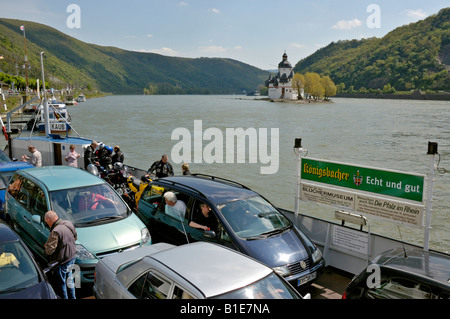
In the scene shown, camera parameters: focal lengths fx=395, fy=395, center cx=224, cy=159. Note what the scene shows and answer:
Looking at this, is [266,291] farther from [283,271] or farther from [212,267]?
[283,271]

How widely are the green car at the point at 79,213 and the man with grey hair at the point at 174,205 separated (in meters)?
0.63

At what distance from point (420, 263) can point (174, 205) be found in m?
4.48

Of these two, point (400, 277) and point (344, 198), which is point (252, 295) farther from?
point (344, 198)

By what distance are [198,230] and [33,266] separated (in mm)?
2822

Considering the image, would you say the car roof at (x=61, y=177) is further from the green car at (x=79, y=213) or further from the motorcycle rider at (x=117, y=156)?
the motorcycle rider at (x=117, y=156)

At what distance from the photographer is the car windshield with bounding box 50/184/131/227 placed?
7.36 m

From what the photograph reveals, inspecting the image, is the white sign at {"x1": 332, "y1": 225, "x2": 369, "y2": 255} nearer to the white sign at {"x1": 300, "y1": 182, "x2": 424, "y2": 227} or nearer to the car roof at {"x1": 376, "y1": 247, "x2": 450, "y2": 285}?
the white sign at {"x1": 300, "y1": 182, "x2": 424, "y2": 227}

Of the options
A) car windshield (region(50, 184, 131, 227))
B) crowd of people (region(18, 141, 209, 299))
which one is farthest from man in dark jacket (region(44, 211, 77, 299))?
car windshield (region(50, 184, 131, 227))

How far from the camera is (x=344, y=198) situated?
7.80 meters

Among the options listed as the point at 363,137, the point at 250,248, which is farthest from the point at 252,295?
the point at 363,137

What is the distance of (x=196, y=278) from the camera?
4.01 meters

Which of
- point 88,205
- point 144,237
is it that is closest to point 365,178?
point 144,237

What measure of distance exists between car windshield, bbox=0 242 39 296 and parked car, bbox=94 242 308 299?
2.99ft

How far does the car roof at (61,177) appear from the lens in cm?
786
